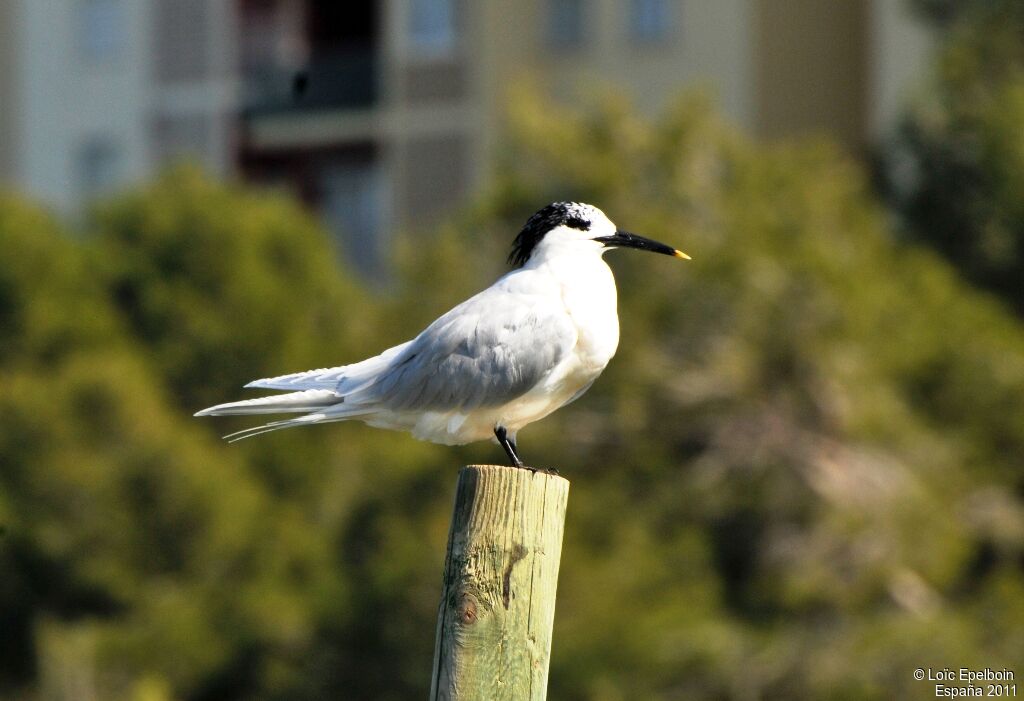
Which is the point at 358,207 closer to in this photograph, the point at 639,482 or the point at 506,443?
the point at 639,482

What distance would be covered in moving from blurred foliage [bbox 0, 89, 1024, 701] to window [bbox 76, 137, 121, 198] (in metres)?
12.9

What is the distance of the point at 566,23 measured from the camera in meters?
27.1

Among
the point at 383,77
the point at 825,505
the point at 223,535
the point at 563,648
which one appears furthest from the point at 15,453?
the point at 383,77

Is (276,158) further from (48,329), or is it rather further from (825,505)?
(825,505)

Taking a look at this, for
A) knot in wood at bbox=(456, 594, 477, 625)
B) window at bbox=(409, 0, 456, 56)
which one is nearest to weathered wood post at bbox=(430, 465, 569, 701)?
knot in wood at bbox=(456, 594, 477, 625)

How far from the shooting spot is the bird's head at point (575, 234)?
20.3 feet

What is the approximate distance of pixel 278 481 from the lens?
17.6 meters

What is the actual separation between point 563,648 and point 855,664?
1998 mm

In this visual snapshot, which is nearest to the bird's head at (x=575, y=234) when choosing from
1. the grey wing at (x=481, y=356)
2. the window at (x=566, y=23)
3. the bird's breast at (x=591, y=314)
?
the bird's breast at (x=591, y=314)

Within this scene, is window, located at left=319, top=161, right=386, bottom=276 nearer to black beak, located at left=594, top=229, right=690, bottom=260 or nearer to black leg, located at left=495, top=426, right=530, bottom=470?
black beak, located at left=594, top=229, right=690, bottom=260

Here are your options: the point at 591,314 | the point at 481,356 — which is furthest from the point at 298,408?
the point at 591,314

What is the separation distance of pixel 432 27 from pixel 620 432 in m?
13.9

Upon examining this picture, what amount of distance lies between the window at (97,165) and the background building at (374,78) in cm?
3

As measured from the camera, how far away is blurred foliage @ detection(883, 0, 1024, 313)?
16953 millimetres
